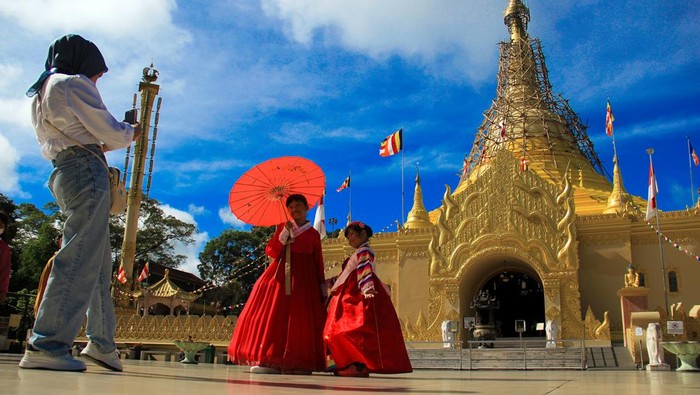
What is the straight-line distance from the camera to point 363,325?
19.2ft

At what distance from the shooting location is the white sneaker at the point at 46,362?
3363 mm

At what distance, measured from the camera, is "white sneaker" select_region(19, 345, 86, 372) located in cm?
336

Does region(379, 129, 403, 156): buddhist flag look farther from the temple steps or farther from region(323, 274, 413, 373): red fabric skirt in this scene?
region(323, 274, 413, 373): red fabric skirt

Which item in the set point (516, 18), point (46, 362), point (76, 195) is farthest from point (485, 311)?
point (46, 362)

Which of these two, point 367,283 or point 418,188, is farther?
point 418,188

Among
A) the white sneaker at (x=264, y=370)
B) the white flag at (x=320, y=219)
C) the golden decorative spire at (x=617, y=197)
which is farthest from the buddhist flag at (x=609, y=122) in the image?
the white sneaker at (x=264, y=370)

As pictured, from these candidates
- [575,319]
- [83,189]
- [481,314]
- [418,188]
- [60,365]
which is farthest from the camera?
[418,188]

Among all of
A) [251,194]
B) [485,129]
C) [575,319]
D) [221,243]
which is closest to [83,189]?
[251,194]

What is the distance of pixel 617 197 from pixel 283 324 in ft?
63.9

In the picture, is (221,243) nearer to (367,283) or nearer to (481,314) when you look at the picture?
(481,314)

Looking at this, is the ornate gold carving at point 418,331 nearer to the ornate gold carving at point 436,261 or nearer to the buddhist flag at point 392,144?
the ornate gold carving at point 436,261

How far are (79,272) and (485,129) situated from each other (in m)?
28.3

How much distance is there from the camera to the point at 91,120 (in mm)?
3740

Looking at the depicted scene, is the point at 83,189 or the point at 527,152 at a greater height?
the point at 527,152
